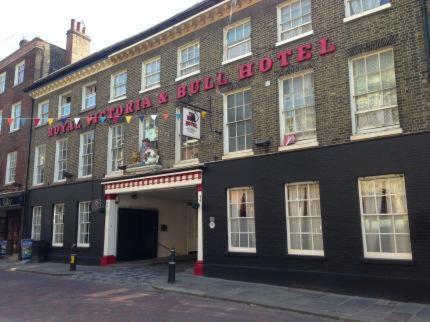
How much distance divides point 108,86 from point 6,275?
932 centimetres

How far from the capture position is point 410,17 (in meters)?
10.7

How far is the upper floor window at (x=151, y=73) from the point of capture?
17422mm

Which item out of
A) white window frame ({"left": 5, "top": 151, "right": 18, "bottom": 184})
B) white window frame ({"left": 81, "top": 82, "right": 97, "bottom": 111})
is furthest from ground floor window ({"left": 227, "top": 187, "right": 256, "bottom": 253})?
white window frame ({"left": 5, "top": 151, "right": 18, "bottom": 184})

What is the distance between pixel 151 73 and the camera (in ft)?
58.1

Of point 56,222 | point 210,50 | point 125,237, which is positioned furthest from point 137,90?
point 56,222

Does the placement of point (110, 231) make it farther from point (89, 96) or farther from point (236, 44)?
point (236, 44)

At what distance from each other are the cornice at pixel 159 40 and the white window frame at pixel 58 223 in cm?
657

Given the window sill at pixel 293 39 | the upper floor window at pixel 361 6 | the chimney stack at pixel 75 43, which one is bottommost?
the window sill at pixel 293 39

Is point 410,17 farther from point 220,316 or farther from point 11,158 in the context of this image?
point 11,158

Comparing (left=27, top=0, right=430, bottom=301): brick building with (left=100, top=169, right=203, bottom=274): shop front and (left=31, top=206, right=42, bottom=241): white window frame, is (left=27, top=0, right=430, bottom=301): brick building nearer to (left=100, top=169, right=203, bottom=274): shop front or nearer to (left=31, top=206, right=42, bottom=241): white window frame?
(left=100, top=169, right=203, bottom=274): shop front

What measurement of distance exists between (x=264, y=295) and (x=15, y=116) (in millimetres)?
21493

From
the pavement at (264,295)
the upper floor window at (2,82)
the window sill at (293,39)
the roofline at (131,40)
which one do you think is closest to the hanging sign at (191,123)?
the window sill at (293,39)

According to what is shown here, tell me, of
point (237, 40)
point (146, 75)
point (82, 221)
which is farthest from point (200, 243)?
point (146, 75)

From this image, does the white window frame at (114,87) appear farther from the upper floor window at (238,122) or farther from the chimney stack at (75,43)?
the chimney stack at (75,43)
